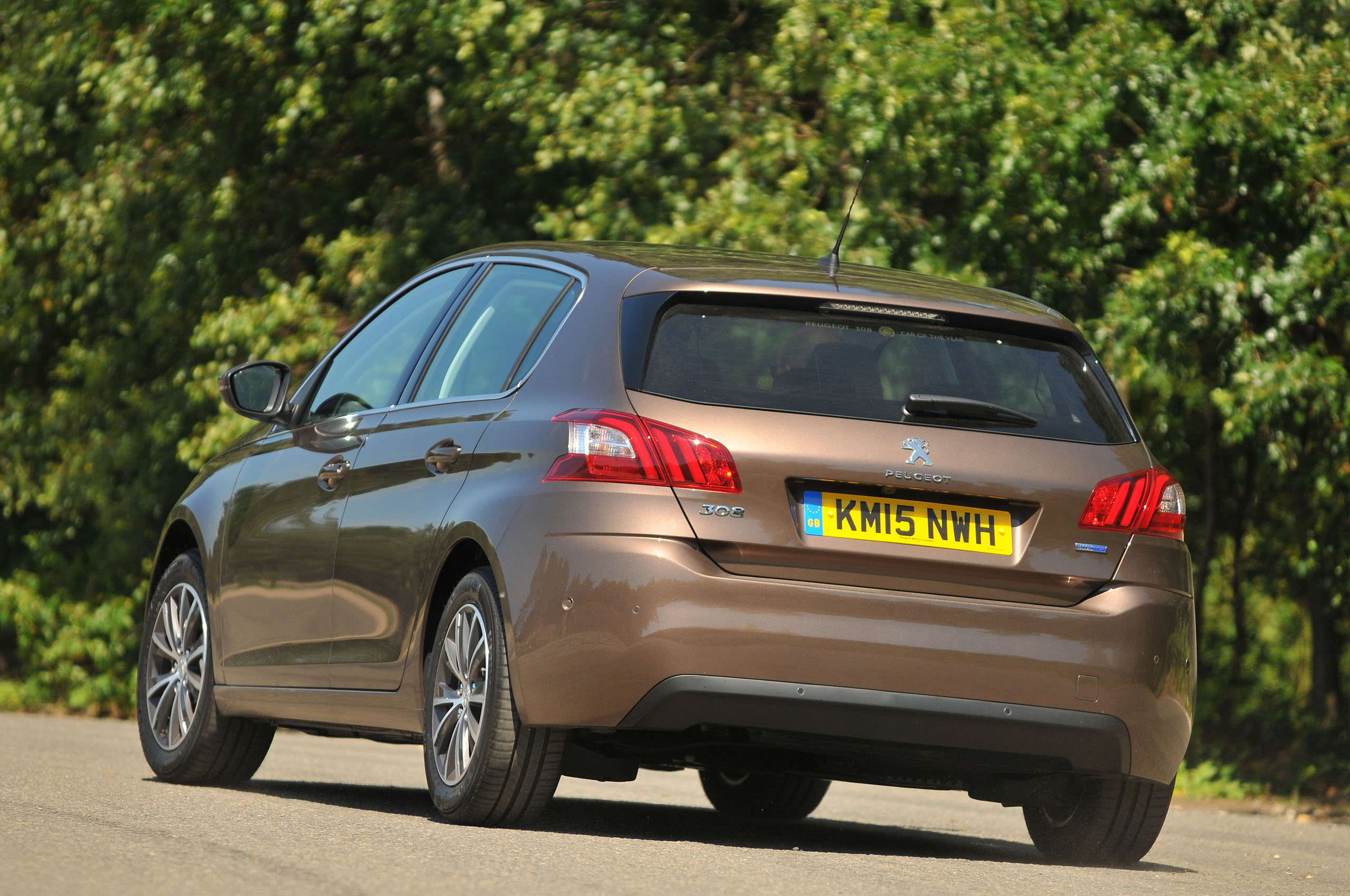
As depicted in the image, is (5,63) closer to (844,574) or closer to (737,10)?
(737,10)

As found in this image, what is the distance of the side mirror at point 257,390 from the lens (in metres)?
7.30

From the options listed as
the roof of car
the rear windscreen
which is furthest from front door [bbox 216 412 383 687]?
the rear windscreen

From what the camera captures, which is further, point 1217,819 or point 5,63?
point 5,63

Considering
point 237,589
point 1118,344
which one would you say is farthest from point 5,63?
point 237,589

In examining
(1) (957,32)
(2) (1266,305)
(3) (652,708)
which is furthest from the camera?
(1) (957,32)

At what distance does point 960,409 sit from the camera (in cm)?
554

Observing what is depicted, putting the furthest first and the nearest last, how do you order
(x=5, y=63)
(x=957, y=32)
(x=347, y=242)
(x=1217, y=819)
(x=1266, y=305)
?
(x=5, y=63) < (x=347, y=242) < (x=957, y=32) < (x=1266, y=305) < (x=1217, y=819)

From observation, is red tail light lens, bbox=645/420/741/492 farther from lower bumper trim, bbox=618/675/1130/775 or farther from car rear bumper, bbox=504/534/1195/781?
lower bumper trim, bbox=618/675/1130/775

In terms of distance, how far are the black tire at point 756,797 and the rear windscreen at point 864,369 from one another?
2549mm

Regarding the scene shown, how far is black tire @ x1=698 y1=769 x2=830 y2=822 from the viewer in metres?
7.80

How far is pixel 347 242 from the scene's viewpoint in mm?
14539

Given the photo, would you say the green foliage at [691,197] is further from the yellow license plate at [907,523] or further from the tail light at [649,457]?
the tail light at [649,457]

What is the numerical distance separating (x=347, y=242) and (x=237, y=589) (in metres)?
7.71

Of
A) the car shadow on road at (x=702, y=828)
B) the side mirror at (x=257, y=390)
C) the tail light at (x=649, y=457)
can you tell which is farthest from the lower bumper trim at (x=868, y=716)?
the side mirror at (x=257, y=390)
